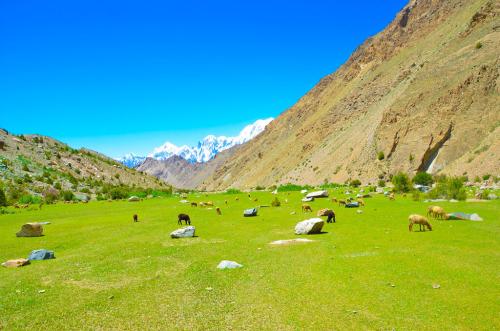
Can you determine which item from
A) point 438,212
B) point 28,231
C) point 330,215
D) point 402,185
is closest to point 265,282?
point 330,215

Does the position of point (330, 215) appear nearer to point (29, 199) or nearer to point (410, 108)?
point (29, 199)

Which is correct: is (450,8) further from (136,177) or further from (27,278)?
(27,278)

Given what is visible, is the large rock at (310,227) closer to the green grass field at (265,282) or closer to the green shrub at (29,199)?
the green grass field at (265,282)

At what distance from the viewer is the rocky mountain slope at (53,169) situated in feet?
164

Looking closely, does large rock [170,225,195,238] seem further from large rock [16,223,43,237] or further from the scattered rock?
large rock [16,223,43,237]

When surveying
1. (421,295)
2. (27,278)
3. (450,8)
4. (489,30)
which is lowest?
(421,295)

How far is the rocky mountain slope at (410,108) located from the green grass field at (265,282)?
116 ft

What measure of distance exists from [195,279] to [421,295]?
5819 millimetres

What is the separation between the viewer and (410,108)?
2687 inches

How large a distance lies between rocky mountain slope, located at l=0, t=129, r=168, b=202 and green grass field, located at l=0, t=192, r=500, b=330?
35.1 meters

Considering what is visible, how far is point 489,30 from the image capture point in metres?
69.2

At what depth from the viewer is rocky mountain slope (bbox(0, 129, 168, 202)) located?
49928 mm

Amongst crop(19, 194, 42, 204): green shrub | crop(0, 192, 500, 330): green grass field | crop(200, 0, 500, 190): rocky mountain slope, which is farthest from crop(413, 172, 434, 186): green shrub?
crop(19, 194, 42, 204): green shrub

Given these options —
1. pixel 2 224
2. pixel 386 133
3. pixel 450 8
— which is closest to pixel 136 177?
pixel 386 133
